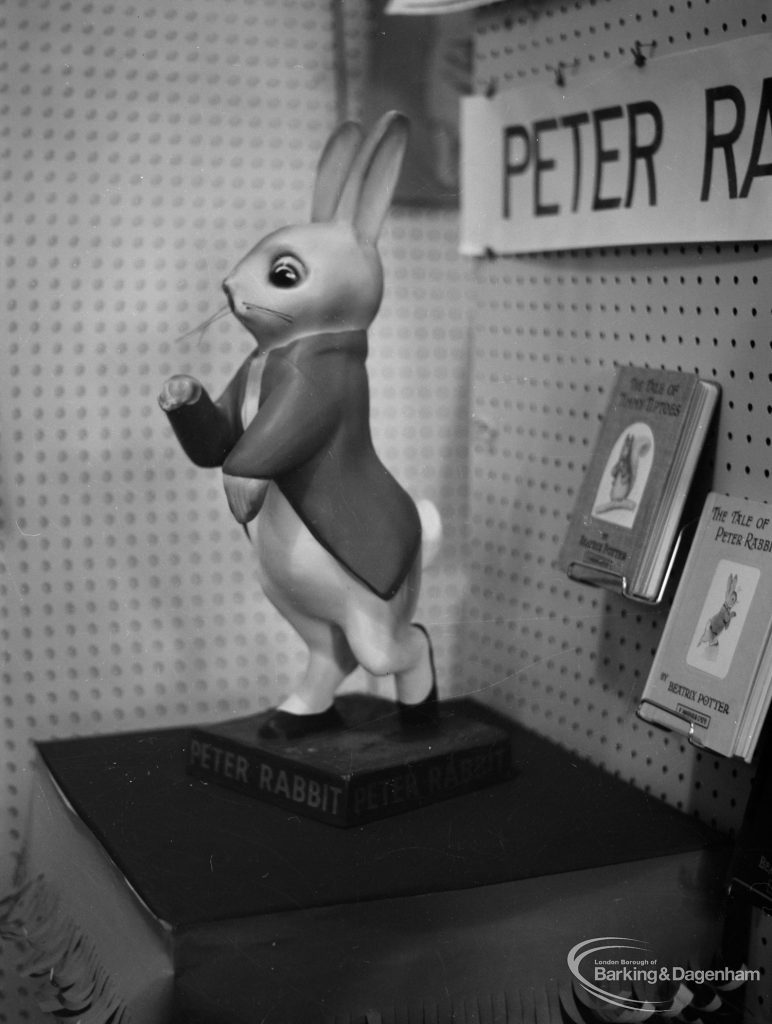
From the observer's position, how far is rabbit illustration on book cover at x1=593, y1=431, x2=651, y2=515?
4.05 ft

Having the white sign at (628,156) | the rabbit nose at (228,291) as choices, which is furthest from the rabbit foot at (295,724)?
the white sign at (628,156)

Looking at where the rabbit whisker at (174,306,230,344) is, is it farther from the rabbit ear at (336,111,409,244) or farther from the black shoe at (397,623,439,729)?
the black shoe at (397,623,439,729)

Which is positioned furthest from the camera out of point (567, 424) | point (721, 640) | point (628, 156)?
point (567, 424)

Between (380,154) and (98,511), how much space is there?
43cm

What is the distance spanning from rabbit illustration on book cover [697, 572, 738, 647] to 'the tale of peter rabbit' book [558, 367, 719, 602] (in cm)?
7

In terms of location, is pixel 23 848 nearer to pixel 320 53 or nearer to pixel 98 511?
pixel 98 511

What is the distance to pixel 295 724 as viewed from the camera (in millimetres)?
1242

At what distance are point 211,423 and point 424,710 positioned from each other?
0.36 metres

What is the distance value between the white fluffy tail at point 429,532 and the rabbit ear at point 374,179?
262 mm

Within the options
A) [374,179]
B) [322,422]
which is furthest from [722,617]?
[374,179]

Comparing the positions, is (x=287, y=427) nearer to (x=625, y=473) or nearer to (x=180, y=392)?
(x=180, y=392)

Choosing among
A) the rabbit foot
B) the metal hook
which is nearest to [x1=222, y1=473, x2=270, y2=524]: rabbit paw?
the rabbit foot

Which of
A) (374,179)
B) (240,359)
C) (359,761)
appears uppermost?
(374,179)

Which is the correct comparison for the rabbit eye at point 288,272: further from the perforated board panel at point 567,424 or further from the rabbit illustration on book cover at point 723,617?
the rabbit illustration on book cover at point 723,617
